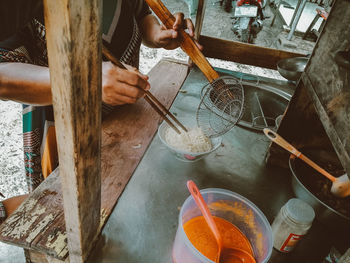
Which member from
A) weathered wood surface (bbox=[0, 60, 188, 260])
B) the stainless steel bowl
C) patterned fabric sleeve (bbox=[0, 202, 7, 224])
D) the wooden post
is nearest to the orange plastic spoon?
the wooden post

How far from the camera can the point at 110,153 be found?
5.26 ft

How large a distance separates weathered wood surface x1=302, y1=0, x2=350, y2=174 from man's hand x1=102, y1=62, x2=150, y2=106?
3.11 feet

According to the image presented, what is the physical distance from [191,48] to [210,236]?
1.32m

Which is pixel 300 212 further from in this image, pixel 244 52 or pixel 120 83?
pixel 244 52

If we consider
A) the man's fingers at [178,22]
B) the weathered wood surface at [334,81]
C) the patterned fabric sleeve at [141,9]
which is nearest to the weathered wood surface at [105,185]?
the man's fingers at [178,22]

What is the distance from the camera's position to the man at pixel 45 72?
1.36m

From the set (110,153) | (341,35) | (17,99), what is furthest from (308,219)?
(17,99)

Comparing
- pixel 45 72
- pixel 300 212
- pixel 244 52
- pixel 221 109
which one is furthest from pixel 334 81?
pixel 244 52

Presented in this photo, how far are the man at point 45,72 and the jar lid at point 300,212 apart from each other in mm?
1019

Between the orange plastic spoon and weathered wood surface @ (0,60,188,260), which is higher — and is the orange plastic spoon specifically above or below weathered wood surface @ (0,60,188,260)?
above

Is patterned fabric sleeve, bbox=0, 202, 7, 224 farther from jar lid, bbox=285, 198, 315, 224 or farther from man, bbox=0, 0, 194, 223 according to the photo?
jar lid, bbox=285, 198, 315, 224

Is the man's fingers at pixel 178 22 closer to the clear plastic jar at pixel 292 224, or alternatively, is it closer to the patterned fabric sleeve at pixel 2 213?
the clear plastic jar at pixel 292 224

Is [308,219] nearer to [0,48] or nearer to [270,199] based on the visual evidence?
[270,199]

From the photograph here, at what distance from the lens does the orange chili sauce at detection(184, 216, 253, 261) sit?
997 mm
